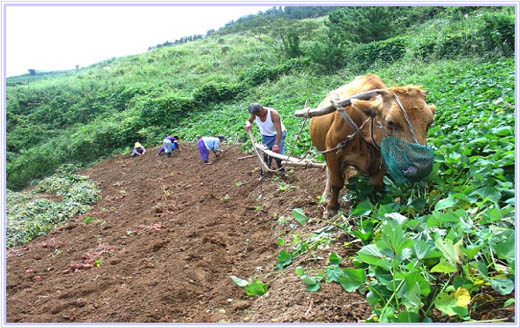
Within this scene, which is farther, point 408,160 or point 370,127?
point 370,127

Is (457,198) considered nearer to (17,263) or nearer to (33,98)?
(17,263)

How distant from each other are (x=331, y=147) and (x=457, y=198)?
5.56 ft

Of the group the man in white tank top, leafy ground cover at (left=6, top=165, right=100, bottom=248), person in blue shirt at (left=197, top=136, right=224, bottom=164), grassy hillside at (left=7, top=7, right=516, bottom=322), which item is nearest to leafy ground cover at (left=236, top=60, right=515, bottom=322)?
grassy hillside at (left=7, top=7, right=516, bottom=322)

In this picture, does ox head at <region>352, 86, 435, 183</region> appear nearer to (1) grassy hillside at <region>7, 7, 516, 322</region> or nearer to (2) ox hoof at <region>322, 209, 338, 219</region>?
(1) grassy hillside at <region>7, 7, 516, 322</region>

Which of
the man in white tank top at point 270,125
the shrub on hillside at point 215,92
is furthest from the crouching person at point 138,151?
the man in white tank top at point 270,125

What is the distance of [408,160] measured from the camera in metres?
3.34

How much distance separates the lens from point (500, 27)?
1341 cm

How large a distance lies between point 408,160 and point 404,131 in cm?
29

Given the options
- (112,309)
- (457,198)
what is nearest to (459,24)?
(457,198)

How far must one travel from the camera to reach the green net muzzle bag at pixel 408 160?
10.9 ft

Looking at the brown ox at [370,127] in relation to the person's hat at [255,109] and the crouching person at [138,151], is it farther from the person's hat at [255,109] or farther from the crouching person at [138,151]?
the crouching person at [138,151]

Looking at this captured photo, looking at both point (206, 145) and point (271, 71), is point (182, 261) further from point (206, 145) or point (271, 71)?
point (271, 71)

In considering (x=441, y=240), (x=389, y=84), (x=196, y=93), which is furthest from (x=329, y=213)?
(x=196, y=93)

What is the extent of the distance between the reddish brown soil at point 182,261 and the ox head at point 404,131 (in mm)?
829
